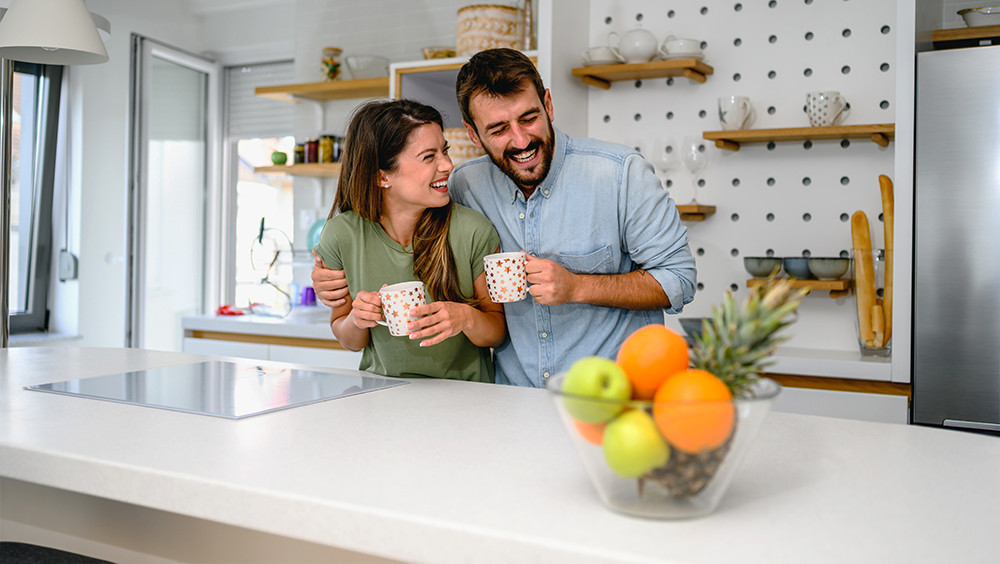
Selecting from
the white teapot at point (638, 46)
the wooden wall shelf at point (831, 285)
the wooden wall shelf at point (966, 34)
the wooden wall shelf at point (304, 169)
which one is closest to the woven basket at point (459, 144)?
the white teapot at point (638, 46)

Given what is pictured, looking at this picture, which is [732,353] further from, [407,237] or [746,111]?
[746,111]

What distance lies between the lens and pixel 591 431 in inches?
29.1

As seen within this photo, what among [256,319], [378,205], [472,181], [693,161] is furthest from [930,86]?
[256,319]

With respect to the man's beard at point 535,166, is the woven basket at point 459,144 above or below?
above

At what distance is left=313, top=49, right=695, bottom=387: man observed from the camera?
5.69ft

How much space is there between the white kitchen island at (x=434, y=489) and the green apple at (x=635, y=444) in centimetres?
6

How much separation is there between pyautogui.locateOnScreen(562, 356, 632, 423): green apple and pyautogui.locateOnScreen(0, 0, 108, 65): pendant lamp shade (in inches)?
66.3

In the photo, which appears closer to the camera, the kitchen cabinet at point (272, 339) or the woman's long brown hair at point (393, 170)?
the woman's long brown hair at point (393, 170)

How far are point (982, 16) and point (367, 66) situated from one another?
257 centimetres

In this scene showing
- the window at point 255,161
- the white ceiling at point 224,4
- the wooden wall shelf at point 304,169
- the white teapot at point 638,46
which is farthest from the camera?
the window at point 255,161

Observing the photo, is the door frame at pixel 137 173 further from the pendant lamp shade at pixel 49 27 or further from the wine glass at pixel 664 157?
the wine glass at pixel 664 157

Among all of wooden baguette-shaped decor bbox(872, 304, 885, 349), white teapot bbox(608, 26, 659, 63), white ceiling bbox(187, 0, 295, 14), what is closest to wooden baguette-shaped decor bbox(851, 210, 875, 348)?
wooden baguette-shaped decor bbox(872, 304, 885, 349)

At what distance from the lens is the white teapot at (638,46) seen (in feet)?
9.43

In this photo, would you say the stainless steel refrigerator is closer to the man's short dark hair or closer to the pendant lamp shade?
the man's short dark hair
